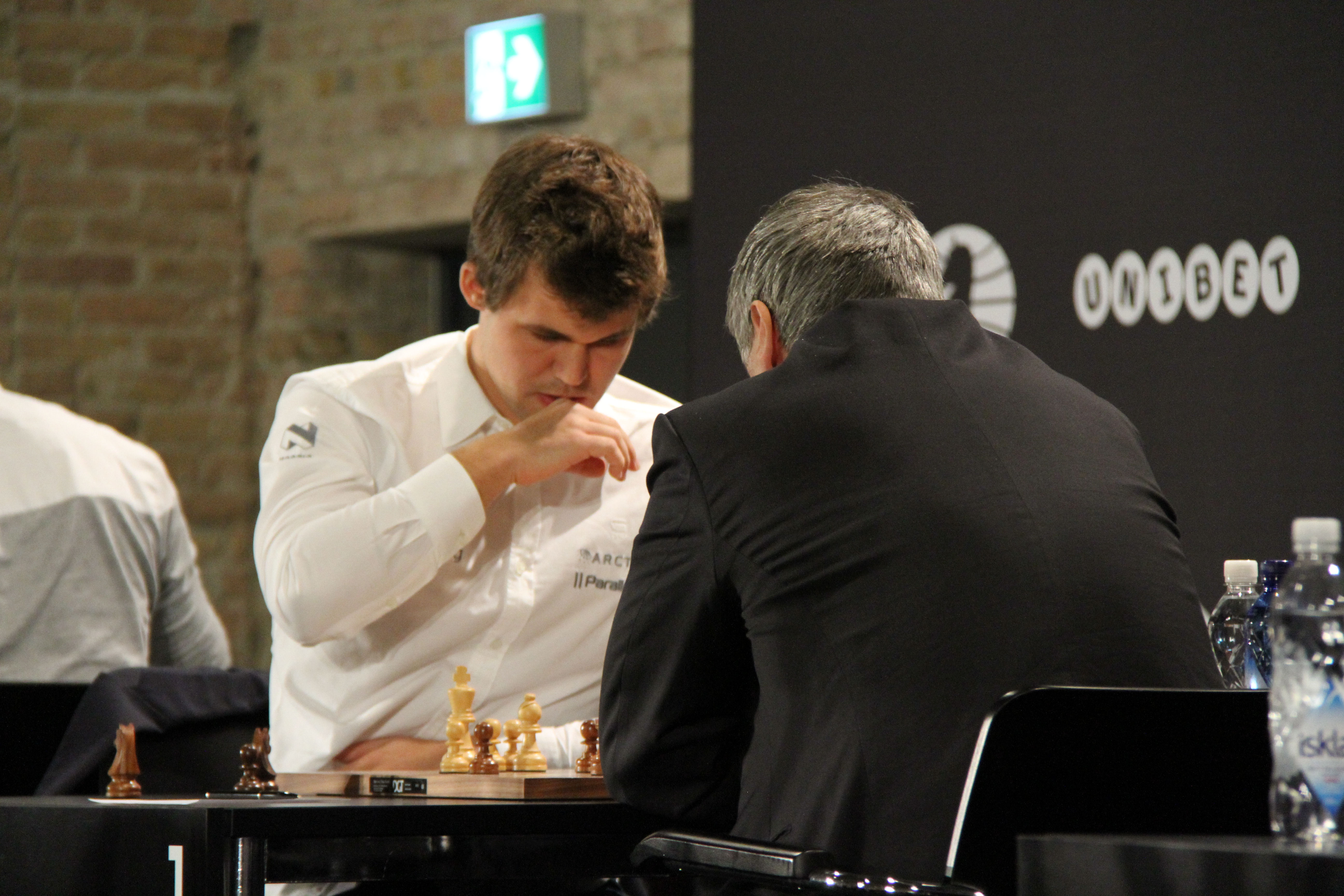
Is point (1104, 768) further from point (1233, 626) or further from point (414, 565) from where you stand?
point (414, 565)

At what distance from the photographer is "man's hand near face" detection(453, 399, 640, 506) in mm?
2328

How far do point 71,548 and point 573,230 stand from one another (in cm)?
160

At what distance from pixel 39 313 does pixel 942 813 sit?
4866 mm

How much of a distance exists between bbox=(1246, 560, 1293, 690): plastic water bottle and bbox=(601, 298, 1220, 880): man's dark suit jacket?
1.01 ft

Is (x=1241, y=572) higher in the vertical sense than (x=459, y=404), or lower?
lower

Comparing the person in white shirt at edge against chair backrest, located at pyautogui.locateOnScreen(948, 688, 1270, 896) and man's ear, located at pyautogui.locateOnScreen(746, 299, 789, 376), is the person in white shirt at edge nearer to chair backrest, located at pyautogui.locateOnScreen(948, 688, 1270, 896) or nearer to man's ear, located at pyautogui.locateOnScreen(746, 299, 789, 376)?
man's ear, located at pyautogui.locateOnScreen(746, 299, 789, 376)

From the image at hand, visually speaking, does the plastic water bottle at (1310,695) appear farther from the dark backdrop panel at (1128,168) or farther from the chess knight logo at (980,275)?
the chess knight logo at (980,275)

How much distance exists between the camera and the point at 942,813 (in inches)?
57.9

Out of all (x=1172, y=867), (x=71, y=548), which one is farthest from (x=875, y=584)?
(x=71, y=548)

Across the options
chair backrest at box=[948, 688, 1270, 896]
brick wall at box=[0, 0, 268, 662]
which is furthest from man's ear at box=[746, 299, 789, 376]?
brick wall at box=[0, 0, 268, 662]

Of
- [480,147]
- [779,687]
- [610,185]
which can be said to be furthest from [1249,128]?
[480,147]

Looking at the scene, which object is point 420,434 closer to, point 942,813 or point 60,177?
point 942,813

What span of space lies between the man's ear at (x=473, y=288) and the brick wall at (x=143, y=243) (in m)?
3.55

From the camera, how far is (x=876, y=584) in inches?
60.6
